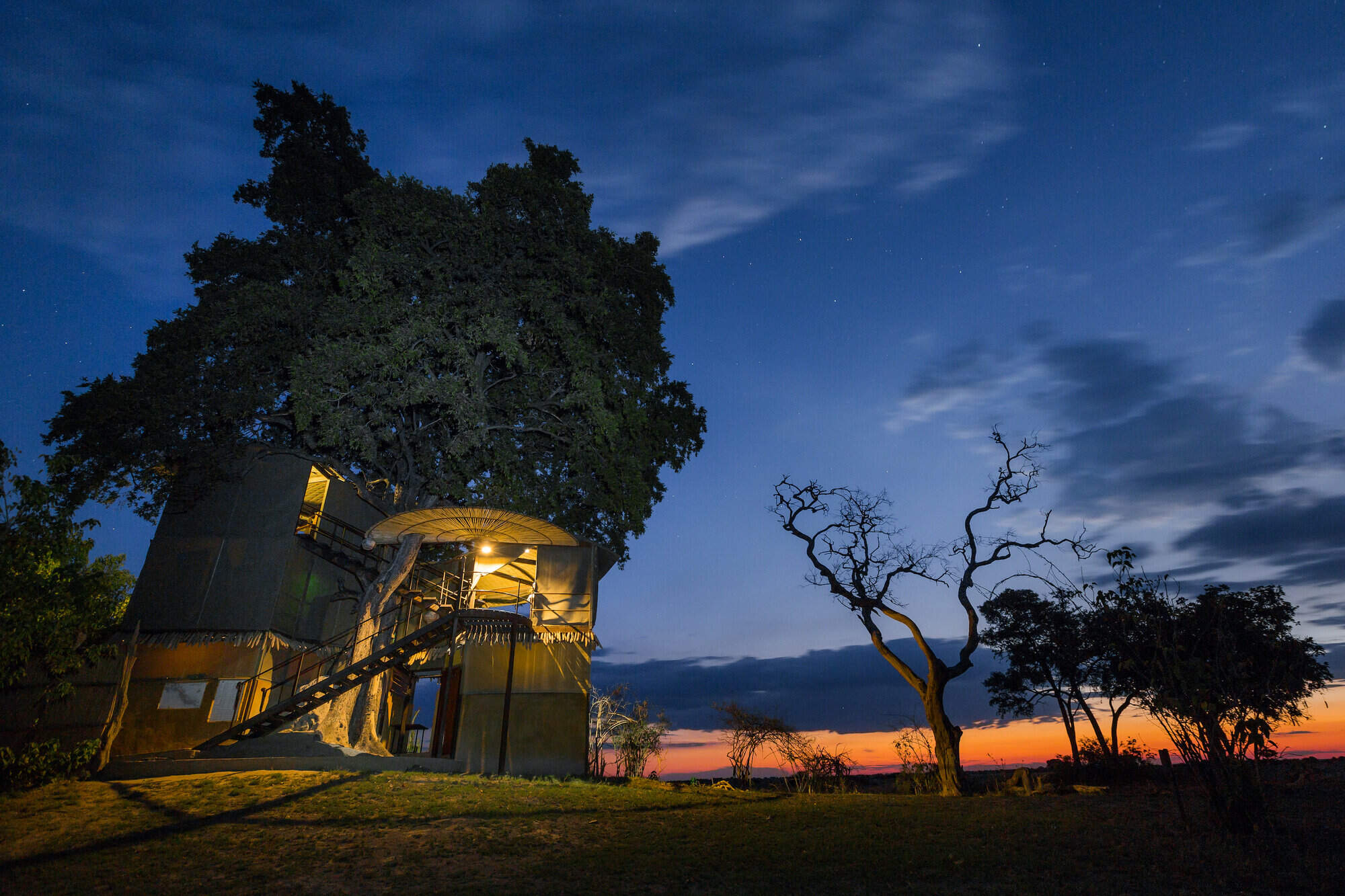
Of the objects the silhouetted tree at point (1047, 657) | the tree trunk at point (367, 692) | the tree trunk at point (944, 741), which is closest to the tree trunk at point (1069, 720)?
the silhouetted tree at point (1047, 657)

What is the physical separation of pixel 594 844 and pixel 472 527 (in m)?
8.88

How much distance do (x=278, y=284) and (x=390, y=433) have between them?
5367 mm

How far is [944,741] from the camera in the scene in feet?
53.0

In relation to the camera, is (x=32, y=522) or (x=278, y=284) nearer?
(x=32, y=522)

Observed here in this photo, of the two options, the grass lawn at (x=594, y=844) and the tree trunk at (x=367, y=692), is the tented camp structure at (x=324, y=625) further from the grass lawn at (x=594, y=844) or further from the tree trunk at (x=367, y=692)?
the grass lawn at (x=594, y=844)

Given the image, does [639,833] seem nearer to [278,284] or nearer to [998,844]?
[998,844]

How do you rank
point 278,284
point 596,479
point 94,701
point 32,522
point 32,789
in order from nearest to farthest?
point 32,789, point 32,522, point 94,701, point 278,284, point 596,479

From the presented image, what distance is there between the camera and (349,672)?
17.2 meters

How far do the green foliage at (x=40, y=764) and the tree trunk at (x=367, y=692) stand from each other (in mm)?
4417

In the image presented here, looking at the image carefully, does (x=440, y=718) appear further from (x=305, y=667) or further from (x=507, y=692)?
(x=305, y=667)

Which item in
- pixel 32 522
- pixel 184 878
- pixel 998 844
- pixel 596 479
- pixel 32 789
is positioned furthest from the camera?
pixel 596 479

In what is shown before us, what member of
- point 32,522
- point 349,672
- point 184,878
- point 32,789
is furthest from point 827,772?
point 32,522

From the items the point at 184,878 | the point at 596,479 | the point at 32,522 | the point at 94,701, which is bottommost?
the point at 184,878

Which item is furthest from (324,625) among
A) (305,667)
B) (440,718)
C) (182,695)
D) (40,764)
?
(40,764)
